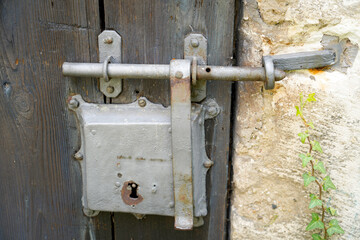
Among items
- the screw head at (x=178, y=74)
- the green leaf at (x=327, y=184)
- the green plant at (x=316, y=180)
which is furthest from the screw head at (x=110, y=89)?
the green leaf at (x=327, y=184)

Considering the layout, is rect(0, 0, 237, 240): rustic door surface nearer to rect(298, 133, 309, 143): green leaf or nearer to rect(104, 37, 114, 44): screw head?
rect(104, 37, 114, 44): screw head

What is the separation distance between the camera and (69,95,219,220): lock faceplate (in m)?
0.86

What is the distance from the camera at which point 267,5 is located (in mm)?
786

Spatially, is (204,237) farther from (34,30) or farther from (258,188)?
(34,30)

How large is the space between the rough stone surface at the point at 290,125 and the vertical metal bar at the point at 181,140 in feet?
0.48

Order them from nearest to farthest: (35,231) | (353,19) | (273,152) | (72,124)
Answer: (353,19) → (273,152) → (72,124) → (35,231)

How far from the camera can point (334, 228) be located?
85 cm

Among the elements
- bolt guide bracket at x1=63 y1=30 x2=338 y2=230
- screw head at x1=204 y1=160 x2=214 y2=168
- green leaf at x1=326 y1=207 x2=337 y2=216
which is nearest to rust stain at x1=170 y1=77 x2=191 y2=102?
bolt guide bracket at x1=63 y1=30 x2=338 y2=230

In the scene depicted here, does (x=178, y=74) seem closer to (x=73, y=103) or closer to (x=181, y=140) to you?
(x=181, y=140)

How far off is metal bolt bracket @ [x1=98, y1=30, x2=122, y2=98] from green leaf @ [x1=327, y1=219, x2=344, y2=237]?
2.00 feet

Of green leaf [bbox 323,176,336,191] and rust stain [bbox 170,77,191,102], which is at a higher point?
rust stain [bbox 170,77,191,102]

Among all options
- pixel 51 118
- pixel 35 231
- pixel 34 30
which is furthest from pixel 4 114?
pixel 35 231

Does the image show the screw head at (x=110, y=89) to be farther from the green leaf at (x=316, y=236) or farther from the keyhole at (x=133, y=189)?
the green leaf at (x=316, y=236)

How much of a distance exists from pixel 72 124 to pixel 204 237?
48 cm
